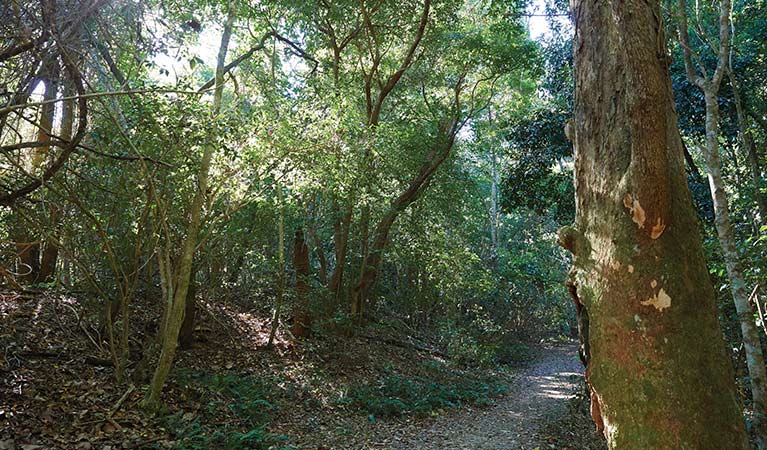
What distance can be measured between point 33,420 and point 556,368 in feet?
51.7

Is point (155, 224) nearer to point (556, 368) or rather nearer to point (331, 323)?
point (331, 323)

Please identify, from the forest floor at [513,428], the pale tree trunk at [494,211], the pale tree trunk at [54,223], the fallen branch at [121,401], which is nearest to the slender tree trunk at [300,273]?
the forest floor at [513,428]

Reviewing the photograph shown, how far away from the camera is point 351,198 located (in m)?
9.90

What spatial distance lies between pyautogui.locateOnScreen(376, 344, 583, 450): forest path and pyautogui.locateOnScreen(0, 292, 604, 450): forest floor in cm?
3

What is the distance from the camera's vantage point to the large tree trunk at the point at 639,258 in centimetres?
224

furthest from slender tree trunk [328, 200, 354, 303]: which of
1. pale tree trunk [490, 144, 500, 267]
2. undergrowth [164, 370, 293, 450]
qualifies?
pale tree trunk [490, 144, 500, 267]

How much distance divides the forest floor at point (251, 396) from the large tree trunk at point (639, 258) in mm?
4616

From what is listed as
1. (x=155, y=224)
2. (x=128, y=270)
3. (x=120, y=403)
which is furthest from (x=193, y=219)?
(x=120, y=403)

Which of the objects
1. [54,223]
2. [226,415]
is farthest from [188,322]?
[54,223]

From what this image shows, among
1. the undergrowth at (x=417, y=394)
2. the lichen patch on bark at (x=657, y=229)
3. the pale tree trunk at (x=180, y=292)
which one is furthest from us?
the undergrowth at (x=417, y=394)

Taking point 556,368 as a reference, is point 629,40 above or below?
above

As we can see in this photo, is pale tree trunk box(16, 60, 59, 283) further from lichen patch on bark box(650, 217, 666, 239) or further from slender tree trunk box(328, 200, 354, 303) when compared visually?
slender tree trunk box(328, 200, 354, 303)

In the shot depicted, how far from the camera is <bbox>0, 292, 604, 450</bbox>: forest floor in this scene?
536 centimetres

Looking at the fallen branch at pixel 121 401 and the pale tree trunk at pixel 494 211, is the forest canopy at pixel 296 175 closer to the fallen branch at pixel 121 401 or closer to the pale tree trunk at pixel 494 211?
the fallen branch at pixel 121 401
